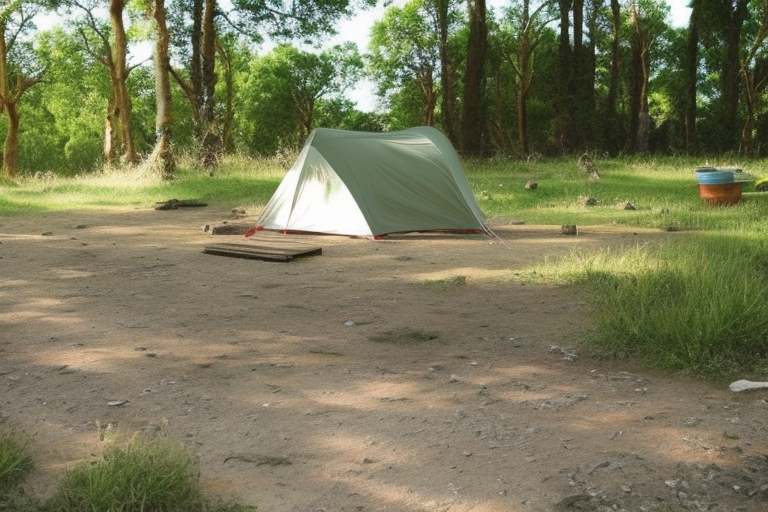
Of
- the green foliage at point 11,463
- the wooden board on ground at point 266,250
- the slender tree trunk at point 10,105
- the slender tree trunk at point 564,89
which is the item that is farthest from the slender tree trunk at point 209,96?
the green foliage at point 11,463

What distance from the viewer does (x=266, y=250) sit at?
1043cm

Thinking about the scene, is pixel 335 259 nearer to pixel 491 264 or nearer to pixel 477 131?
pixel 491 264

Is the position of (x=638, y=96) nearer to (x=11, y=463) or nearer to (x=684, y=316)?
(x=684, y=316)

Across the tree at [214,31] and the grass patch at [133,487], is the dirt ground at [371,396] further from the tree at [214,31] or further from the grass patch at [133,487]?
the tree at [214,31]

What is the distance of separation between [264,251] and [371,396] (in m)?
5.55

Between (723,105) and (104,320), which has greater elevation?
(723,105)

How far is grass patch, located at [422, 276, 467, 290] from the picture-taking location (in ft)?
27.4

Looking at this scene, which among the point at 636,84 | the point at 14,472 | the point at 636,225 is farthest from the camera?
the point at 636,84

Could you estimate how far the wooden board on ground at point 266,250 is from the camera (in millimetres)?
10242

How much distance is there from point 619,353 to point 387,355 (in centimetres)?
159

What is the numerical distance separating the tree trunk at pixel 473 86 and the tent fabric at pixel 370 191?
15.1 m

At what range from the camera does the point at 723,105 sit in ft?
108

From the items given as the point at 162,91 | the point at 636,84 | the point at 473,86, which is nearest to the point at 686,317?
the point at 162,91

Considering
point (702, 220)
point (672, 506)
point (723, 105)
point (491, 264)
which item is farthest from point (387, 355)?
point (723, 105)
